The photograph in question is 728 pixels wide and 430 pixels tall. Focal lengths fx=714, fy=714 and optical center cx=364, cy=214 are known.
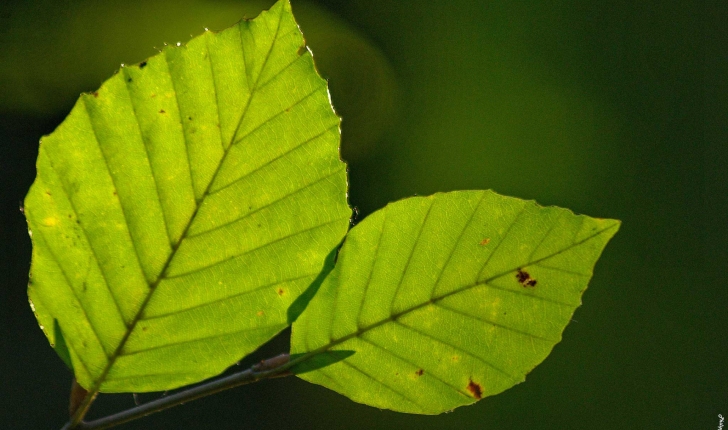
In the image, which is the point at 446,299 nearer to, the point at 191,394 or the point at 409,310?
the point at 409,310

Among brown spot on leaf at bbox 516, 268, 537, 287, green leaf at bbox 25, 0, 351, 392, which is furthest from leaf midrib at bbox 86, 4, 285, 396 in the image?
brown spot on leaf at bbox 516, 268, 537, 287

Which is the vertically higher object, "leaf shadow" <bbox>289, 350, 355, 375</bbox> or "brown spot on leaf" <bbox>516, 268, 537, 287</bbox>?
"brown spot on leaf" <bbox>516, 268, 537, 287</bbox>

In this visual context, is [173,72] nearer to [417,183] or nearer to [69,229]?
[69,229]

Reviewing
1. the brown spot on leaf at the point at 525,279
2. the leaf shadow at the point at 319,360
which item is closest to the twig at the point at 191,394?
the leaf shadow at the point at 319,360

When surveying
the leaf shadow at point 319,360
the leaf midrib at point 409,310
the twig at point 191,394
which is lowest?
the twig at point 191,394

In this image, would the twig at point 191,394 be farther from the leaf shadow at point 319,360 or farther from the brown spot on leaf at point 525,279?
the brown spot on leaf at point 525,279

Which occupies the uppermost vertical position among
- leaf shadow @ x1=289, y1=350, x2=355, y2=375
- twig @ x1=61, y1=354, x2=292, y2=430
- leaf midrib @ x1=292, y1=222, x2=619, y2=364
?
leaf midrib @ x1=292, y1=222, x2=619, y2=364

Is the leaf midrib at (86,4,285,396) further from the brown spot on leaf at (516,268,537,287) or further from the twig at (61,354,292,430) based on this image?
the brown spot on leaf at (516,268,537,287)
